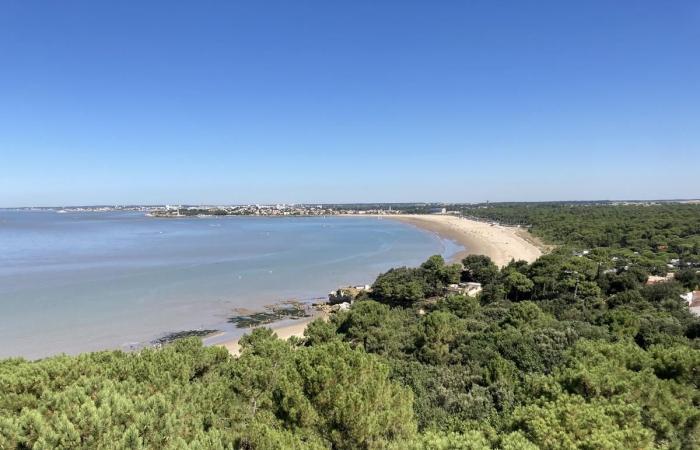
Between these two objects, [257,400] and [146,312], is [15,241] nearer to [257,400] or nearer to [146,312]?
[146,312]

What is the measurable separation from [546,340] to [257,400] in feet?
33.1

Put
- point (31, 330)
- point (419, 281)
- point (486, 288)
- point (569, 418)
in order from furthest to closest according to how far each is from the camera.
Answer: point (419, 281)
point (486, 288)
point (31, 330)
point (569, 418)

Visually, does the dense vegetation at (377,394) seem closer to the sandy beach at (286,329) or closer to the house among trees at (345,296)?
the sandy beach at (286,329)

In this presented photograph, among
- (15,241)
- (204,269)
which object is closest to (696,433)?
(204,269)

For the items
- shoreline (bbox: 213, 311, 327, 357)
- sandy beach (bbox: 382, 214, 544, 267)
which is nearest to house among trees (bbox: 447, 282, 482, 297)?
shoreline (bbox: 213, 311, 327, 357)

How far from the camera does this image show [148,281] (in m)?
41.9

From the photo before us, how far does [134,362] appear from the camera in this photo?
9.84 metres

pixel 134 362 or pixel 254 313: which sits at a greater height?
pixel 134 362

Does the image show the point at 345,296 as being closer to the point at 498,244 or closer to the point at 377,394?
the point at 377,394

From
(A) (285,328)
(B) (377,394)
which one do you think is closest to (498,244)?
(A) (285,328)

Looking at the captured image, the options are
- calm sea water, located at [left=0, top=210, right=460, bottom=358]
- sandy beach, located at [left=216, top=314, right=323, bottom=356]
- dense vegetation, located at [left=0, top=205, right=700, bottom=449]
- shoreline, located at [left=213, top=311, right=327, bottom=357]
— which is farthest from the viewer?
calm sea water, located at [left=0, top=210, right=460, bottom=358]

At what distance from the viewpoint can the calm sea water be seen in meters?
27.0

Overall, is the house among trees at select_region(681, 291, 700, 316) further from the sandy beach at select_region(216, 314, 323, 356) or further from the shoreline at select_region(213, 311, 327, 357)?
the sandy beach at select_region(216, 314, 323, 356)

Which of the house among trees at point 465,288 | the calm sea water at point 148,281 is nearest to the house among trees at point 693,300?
the house among trees at point 465,288
